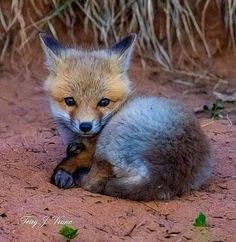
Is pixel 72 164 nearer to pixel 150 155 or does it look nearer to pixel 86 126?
pixel 86 126

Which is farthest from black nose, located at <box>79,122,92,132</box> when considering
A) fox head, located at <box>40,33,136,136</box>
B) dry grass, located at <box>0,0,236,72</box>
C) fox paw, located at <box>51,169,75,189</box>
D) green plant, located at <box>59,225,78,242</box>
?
dry grass, located at <box>0,0,236,72</box>

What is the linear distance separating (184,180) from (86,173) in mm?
689

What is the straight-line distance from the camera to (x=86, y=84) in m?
4.96

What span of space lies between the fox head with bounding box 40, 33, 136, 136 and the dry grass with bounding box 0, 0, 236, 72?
105 inches

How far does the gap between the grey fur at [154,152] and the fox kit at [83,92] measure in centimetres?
20

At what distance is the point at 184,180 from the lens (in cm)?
466

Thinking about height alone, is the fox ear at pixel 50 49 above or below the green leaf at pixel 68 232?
above

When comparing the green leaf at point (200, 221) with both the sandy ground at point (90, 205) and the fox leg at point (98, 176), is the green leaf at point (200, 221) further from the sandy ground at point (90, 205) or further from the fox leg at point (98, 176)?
the fox leg at point (98, 176)

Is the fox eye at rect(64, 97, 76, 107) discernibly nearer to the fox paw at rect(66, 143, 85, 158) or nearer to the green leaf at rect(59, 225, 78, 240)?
the fox paw at rect(66, 143, 85, 158)

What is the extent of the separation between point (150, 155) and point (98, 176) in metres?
0.42

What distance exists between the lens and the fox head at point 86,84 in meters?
4.93

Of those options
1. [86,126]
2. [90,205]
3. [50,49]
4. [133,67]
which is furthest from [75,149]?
[133,67]

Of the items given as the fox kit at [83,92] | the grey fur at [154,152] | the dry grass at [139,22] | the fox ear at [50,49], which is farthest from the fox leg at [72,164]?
the dry grass at [139,22]

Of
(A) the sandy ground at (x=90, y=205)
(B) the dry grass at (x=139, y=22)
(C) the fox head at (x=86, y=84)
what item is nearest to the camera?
(A) the sandy ground at (x=90, y=205)
